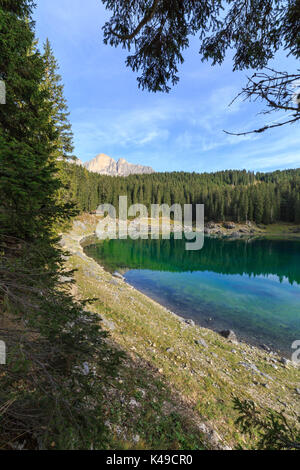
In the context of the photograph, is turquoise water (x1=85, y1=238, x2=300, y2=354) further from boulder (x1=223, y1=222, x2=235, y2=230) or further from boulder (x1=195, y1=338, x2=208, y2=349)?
boulder (x1=223, y1=222, x2=235, y2=230)

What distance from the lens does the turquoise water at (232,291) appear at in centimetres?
1343

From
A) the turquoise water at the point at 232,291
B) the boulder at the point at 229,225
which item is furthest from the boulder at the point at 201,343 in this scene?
the boulder at the point at 229,225

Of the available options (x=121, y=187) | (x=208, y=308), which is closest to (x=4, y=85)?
(x=208, y=308)

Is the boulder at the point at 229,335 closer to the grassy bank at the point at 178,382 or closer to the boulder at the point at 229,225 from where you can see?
the grassy bank at the point at 178,382

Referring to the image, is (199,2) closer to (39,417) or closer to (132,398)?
(39,417)

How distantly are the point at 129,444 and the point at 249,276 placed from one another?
93.9 feet

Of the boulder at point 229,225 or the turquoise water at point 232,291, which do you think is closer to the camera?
the turquoise water at point 232,291

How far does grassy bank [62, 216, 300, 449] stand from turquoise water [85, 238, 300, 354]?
317 cm

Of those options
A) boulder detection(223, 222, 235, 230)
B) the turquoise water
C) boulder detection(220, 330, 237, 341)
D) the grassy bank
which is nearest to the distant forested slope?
boulder detection(223, 222, 235, 230)

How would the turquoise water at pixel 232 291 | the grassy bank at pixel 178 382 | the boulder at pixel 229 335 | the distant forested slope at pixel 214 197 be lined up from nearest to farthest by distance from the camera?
the grassy bank at pixel 178 382
the boulder at pixel 229 335
the turquoise water at pixel 232 291
the distant forested slope at pixel 214 197

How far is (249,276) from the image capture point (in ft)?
90.4

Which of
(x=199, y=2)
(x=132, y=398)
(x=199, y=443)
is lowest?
(x=199, y=443)

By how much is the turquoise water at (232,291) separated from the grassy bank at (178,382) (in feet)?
10.4

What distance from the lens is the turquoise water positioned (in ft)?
44.1
